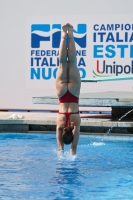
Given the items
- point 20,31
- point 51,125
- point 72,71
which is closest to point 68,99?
point 72,71

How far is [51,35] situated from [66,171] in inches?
301

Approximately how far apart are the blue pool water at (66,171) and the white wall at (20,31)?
431cm

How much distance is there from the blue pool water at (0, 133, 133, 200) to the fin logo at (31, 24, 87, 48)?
15.2ft

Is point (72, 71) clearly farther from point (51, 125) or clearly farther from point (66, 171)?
point (51, 125)

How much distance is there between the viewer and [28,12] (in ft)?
46.7

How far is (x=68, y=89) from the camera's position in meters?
7.29

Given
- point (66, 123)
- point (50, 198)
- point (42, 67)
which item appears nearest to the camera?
point (50, 198)

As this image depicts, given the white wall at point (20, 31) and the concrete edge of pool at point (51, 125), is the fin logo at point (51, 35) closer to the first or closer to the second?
the white wall at point (20, 31)

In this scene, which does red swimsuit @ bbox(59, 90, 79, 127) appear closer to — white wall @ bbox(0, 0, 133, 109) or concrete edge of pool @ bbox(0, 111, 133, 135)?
concrete edge of pool @ bbox(0, 111, 133, 135)

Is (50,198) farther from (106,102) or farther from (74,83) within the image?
(106,102)

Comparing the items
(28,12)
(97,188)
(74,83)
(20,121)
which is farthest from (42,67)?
(97,188)

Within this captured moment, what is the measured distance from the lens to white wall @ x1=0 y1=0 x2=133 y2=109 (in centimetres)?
1396

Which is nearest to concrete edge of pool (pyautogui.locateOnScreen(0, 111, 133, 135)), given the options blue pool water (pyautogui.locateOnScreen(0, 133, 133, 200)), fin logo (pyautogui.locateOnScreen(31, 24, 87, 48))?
blue pool water (pyautogui.locateOnScreen(0, 133, 133, 200))

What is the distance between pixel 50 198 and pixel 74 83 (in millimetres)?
2236
